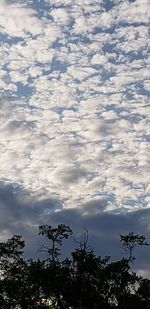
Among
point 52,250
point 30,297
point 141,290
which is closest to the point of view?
point 52,250

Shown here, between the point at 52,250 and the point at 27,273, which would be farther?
the point at 27,273

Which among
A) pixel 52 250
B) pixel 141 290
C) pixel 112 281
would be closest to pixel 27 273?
pixel 52 250

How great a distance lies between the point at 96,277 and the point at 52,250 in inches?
299

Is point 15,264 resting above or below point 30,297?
above

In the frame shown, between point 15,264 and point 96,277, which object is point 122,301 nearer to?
point 96,277

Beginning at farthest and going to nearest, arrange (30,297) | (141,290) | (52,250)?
(141,290)
(30,297)
(52,250)

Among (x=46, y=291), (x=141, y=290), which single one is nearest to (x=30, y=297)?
(x=46, y=291)

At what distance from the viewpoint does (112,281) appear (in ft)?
165

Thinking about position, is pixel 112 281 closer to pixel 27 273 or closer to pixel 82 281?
pixel 82 281

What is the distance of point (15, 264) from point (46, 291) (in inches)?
193

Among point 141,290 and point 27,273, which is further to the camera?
point 141,290

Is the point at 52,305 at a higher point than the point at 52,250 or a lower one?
lower

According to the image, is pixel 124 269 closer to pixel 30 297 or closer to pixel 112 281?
pixel 112 281

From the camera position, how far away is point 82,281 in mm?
49250
